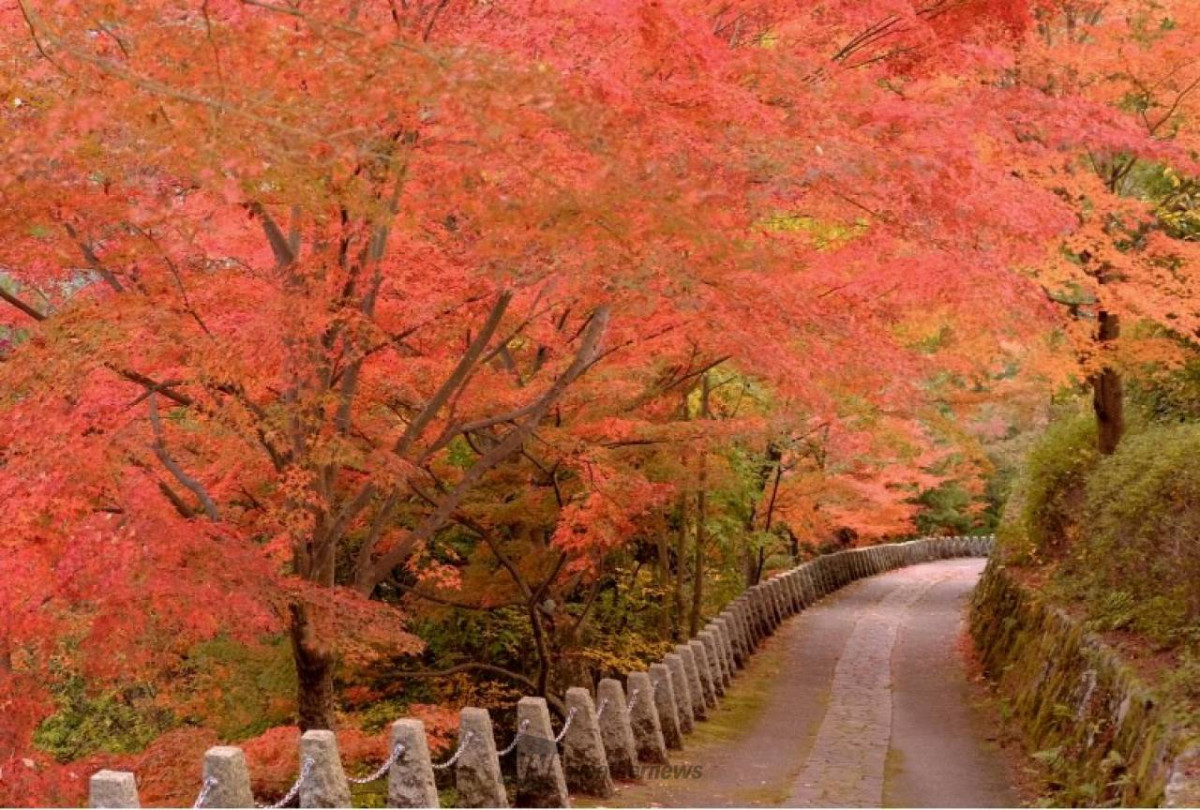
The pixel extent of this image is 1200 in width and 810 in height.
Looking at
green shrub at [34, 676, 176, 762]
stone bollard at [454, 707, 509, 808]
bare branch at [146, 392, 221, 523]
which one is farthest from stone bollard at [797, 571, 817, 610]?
stone bollard at [454, 707, 509, 808]

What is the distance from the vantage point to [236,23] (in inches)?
305

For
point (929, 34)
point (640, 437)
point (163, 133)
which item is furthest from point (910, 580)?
point (163, 133)

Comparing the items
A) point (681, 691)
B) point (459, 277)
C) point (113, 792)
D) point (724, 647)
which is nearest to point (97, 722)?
point (724, 647)

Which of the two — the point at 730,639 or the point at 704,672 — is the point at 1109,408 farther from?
the point at 704,672

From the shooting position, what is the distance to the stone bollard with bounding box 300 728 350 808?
21.2 ft

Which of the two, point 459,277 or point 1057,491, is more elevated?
point 459,277

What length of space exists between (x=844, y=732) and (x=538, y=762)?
230 inches

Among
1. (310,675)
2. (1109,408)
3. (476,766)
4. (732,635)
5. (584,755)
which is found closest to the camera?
(476,766)

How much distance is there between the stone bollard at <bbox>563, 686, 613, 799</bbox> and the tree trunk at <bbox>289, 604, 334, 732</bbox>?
203cm

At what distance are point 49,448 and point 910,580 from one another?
30.4 meters

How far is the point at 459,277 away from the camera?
1016 cm

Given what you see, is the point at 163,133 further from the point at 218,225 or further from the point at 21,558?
the point at 21,558

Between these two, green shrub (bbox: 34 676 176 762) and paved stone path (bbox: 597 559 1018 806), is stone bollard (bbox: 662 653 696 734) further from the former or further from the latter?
green shrub (bbox: 34 676 176 762)

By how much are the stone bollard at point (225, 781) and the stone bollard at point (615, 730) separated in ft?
16.6
